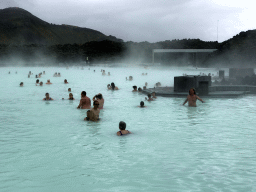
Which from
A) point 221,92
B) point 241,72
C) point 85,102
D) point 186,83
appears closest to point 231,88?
point 221,92

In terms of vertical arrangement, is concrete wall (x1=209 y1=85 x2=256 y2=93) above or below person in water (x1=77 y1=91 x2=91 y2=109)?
above

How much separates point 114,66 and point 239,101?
2983 inches

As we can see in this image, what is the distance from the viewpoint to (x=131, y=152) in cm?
825

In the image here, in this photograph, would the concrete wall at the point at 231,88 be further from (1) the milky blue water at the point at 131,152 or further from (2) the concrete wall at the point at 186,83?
(1) the milky blue water at the point at 131,152

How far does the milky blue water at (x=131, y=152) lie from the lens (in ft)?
20.3

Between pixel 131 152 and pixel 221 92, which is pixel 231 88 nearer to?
pixel 221 92

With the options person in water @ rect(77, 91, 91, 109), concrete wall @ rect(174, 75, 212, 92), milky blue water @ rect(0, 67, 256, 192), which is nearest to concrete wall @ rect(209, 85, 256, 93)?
concrete wall @ rect(174, 75, 212, 92)

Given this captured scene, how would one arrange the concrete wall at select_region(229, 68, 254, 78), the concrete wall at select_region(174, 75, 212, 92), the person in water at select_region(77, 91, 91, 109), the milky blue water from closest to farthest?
the milky blue water < the person in water at select_region(77, 91, 91, 109) < the concrete wall at select_region(174, 75, 212, 92) < the concrete wall at select_region(229, 68, 254, 78)

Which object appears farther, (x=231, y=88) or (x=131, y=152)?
(x=231, y=88)

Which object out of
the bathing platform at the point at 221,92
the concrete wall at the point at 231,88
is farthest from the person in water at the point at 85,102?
the concrete wall at the point at 231,88

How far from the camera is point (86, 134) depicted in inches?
407

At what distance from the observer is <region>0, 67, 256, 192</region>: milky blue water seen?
6176 millimetres

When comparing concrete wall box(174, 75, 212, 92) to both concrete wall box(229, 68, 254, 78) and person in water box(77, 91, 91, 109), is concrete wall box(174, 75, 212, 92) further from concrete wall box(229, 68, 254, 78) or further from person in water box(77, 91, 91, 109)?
concrete wall box(229, 68, 254, 78)

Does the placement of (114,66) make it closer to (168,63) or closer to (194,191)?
(168,63)
